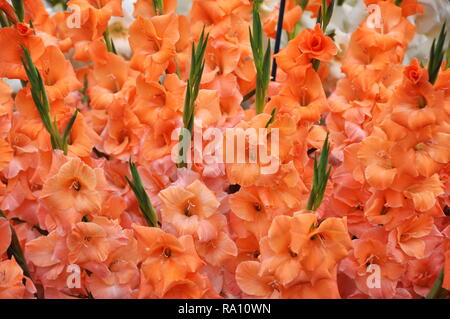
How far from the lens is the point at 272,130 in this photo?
2.08 ft

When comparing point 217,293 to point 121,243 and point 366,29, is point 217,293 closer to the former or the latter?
point 121,243

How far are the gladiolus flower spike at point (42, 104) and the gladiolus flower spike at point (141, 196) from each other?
84 millimetres

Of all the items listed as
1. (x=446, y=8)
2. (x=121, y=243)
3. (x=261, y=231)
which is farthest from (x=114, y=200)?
(x=446, y=8)

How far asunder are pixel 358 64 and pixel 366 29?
44 millimetres

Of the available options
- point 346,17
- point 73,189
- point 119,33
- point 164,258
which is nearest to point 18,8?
point 73,189

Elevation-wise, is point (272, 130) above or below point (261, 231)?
above

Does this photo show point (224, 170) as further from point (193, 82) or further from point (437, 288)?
point (437, 288)

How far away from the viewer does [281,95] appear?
73cm

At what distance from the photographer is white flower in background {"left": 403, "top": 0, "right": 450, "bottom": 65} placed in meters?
1.08

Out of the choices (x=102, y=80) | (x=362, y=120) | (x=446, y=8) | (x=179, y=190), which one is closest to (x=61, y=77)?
(x=102, y=80)

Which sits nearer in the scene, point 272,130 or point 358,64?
point 272,130

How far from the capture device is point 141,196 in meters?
0.65
